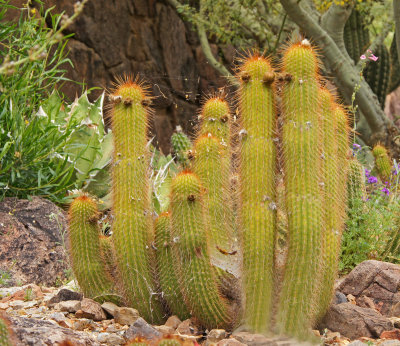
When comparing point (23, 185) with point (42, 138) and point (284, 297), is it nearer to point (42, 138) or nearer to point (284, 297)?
point (42, 138)

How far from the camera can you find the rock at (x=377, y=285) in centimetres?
384

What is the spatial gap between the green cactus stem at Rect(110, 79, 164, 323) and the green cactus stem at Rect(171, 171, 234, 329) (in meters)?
0.26

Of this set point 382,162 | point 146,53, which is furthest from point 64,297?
point 146,53

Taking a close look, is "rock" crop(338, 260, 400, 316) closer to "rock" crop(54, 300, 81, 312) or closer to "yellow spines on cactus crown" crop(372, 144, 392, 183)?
"rock" crop(54, 300, 81, 312)

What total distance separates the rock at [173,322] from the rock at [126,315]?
0.17 metres

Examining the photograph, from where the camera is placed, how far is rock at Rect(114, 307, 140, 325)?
3391 mm

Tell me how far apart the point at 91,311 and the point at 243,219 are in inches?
39.3

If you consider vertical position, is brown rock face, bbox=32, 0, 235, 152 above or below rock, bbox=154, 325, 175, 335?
above

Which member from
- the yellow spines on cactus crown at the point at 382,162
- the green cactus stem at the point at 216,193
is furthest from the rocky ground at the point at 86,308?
the yellow spines on cactus crown at the point at 382,162

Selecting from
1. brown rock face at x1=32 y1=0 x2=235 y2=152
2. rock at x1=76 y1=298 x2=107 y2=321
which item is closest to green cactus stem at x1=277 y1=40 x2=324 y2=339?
rock at x1=76 y1=298 x2=107 y2=321

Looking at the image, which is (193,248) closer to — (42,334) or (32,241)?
(42,334)

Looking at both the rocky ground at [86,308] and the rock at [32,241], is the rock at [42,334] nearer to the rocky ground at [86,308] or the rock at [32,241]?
the rocky ground at [86,308]

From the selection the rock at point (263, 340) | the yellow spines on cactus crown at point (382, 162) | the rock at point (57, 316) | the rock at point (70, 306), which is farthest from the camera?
the yellow spines on cactus crown at point (382, 162)

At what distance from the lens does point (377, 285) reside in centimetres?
391
